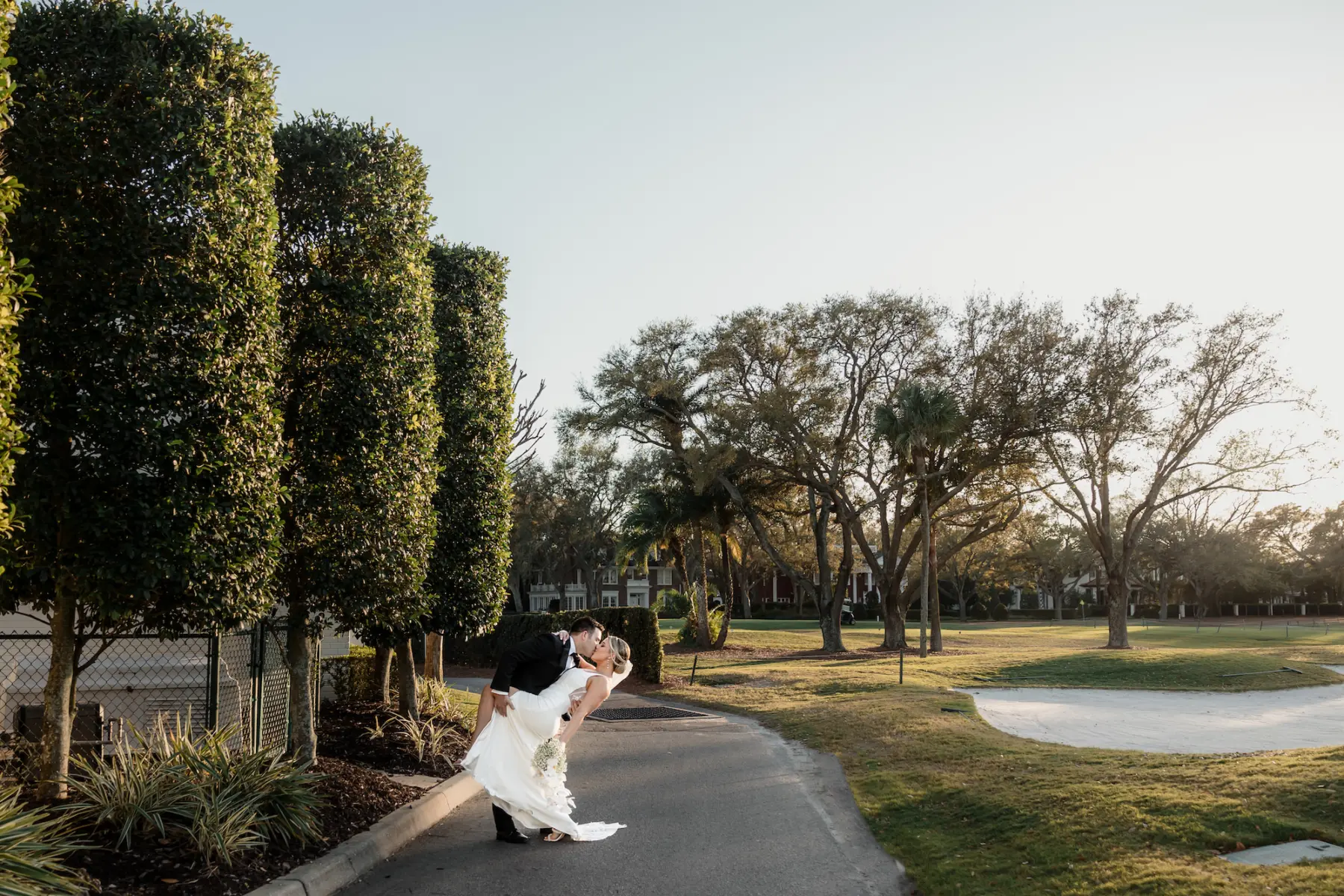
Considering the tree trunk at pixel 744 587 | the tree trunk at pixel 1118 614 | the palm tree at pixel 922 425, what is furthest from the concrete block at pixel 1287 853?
the tree trunk at pixel 744 587

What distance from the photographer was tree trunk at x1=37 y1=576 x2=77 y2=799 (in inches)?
268

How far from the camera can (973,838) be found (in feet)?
25.7

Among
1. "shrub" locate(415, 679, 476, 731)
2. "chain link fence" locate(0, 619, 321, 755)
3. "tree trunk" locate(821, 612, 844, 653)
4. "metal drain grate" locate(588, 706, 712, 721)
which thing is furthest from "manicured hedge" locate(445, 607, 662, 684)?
"tree trunk" locate(821, 612, 844, 653)

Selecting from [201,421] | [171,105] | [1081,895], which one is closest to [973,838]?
[1081,895]

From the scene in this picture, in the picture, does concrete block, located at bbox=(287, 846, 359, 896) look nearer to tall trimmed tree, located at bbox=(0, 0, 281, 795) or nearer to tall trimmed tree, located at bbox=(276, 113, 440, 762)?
tall trimmed tree, located at bbox=(0, 0, 281, 795)

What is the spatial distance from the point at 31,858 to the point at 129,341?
331 centimetres

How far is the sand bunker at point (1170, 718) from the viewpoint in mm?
13289

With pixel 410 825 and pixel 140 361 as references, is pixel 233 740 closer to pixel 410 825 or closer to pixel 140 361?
pixel 410 825

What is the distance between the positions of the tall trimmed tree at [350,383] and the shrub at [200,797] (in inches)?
77.1

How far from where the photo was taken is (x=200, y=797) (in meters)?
6.68

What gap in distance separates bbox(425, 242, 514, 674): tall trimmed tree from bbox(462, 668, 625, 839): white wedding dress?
15.9 ft

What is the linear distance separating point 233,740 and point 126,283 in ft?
18.4

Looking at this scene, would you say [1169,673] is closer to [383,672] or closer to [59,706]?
[383,672]

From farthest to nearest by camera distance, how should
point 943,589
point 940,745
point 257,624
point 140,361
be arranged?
1. point 943,589
2. point 940,745
3. point 257,624
4. point 140,361
